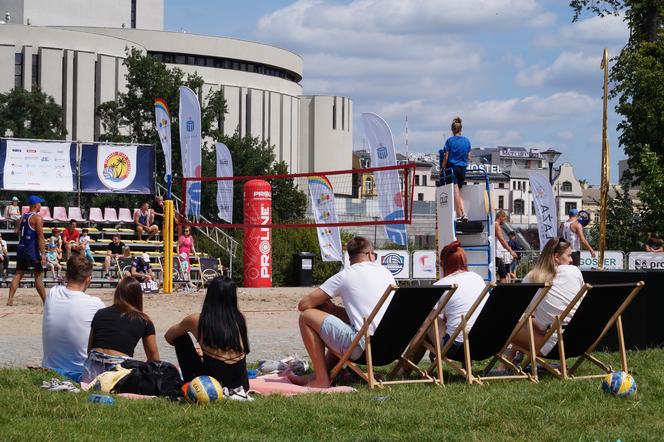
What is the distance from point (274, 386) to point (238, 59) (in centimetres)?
7646

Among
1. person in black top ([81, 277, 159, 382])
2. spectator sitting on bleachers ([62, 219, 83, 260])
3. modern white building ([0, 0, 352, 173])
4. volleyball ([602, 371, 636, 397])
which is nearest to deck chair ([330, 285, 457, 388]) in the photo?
volleyball ([602, 371, 636, 397])

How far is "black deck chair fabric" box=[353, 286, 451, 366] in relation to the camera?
761 centimetres

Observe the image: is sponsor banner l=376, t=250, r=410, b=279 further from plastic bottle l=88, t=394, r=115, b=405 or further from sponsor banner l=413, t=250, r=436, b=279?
plastic bottle l=88, t=394, r=115, b=405

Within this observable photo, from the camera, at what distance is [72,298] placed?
8.05 meters

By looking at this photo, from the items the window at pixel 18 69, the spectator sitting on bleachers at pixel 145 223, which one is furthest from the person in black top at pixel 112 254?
the window at pixel 18 69

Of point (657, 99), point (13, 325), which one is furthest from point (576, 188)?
point (13, 325)

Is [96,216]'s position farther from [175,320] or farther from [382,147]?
[175,320]

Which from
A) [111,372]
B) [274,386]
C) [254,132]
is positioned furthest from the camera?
[254,132]

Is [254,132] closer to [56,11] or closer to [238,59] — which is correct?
[238,59]

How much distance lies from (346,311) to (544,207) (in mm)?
21243

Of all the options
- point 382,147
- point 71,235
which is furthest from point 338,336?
point 71,235

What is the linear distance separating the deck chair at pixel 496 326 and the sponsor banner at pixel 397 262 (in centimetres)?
1796

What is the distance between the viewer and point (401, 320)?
7738 millimetres

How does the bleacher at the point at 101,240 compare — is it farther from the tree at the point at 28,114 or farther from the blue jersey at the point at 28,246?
the tree at the point at 28,114
